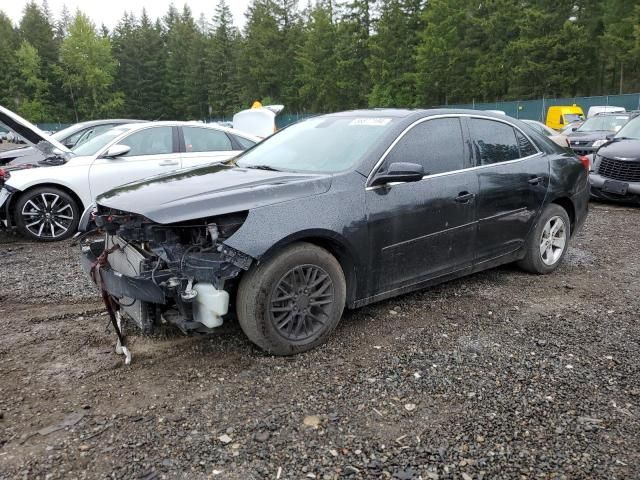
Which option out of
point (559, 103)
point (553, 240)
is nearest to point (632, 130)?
point (553, 240)

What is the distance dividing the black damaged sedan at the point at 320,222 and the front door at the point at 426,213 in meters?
0.01

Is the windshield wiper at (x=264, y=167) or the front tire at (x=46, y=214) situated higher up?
the windshield wiper at (x=264, y=167)

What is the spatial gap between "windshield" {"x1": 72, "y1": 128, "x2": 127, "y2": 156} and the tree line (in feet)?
135

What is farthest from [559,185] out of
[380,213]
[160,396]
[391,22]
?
[391,22]

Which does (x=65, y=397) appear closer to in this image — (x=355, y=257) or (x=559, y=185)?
(x=355, y=257)

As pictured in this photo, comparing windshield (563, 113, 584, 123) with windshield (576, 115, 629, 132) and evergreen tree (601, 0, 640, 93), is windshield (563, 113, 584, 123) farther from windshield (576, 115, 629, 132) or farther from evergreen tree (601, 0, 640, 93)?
evergreen tree (601, 0, 640, 93)

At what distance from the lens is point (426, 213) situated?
402 centimetres

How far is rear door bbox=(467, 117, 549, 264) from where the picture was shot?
177 inches

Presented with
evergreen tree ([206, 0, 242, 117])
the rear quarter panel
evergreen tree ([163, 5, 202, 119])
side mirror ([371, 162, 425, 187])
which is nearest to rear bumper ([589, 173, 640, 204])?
the rear quarter panel

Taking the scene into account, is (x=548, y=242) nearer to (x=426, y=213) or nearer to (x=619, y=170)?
(x=426, y=213)

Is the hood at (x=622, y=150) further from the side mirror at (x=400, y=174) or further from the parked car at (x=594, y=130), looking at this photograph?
the side mirror at (x=400, y=174)

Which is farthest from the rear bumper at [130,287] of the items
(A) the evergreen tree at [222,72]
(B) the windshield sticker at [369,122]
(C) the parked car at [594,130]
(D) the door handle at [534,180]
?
(A) the evergreen tree at [222,72]

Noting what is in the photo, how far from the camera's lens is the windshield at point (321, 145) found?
13.0 feet

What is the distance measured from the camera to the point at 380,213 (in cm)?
376
